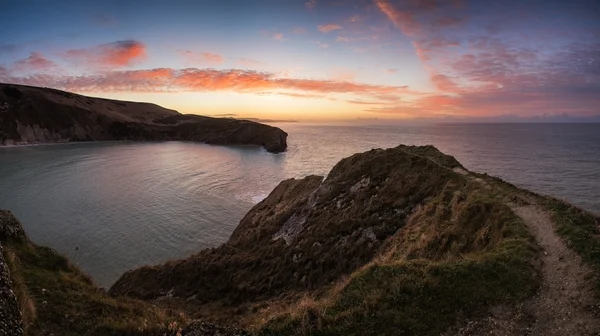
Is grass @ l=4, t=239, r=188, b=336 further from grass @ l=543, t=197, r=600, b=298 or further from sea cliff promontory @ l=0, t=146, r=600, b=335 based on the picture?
grass @ l=543, t=197, r=600, b=298

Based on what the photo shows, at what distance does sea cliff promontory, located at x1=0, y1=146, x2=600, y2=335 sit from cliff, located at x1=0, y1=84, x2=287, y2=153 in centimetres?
11065

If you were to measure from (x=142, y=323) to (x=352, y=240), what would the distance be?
15.1 m

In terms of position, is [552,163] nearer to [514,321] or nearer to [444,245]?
[444,245]

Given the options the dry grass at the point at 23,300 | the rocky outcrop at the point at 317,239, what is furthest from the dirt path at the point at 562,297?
the dry grass at the point at 23,300

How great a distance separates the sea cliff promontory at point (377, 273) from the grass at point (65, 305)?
7 cm

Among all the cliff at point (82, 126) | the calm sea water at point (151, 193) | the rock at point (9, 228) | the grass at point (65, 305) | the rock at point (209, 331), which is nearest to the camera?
the rock at point (209, 331)

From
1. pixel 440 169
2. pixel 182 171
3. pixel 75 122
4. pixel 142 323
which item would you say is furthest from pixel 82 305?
pixel 75 122

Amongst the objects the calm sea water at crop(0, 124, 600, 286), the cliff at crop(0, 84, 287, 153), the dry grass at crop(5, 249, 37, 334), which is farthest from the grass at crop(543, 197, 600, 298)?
the cliff at crop(0, 84, 287, 153)

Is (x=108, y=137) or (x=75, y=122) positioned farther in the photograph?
(x=108, y=137)

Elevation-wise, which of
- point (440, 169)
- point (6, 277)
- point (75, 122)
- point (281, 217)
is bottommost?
point (281, 217)

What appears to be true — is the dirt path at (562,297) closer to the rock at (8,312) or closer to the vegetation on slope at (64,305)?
the vegetation on slope at (64,305)

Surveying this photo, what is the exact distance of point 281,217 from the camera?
32688 mm

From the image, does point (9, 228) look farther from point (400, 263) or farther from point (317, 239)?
point (400, 263)

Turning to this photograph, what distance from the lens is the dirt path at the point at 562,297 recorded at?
997cm
